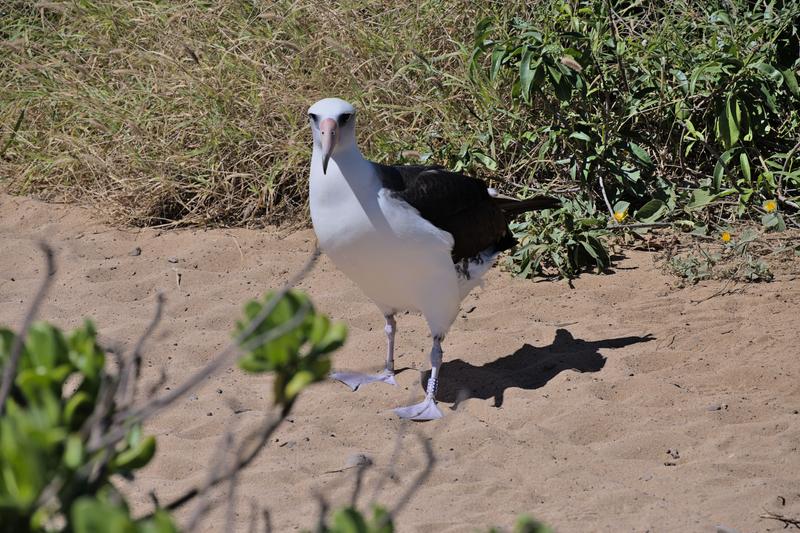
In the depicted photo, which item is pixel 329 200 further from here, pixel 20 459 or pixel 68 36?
pixel 68 36

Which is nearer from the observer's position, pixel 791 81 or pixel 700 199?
pixel 791 81

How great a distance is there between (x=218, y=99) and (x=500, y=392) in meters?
3.24

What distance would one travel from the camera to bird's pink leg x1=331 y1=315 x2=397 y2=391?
4.76 metres

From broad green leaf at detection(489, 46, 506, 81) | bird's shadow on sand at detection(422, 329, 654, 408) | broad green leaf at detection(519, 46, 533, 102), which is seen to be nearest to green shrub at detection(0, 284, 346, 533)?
bird's shadow on sand at detection(422, 329, 654, 408)

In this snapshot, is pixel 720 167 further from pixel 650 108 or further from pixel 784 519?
pixel 784 519

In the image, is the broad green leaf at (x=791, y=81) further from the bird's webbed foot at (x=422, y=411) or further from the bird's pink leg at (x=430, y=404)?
the bird's webbed foot at (x=422, y=411)

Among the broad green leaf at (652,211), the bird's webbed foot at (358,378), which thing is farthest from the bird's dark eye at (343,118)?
the broad green leaf at (652,211)

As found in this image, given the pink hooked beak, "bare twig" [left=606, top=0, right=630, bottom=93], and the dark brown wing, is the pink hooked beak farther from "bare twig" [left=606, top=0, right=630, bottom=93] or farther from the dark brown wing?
"bare twig" [left=606, top=0, right=630, bottom=93]

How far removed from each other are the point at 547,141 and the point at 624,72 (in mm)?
606

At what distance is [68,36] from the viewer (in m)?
7.70

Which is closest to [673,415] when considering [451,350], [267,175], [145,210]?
[451,350]

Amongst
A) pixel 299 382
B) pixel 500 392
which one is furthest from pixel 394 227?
pixel 299 382

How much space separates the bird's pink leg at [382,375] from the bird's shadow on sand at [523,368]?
0.56 feet

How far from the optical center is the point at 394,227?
429 cm
